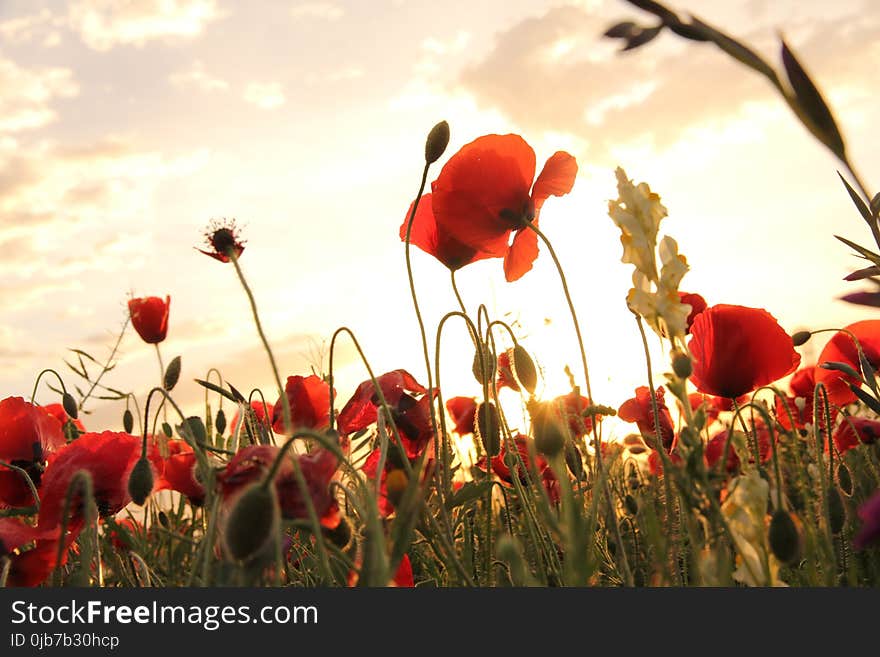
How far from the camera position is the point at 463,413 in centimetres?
210

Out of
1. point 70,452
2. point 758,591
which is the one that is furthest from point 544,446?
point 70,452

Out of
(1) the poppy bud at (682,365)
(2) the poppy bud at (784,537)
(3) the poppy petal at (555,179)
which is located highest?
(3) the poppy petal at (555,179)

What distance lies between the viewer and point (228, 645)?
0.62 m

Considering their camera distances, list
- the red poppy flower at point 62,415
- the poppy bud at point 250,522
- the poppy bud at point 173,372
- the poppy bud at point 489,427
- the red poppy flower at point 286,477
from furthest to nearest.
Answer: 1. the red poppy flower at point 62,415
2. the poppy bud at point 173,372
3. the poppy bud at point 489,427
4. the red poppy flower at point 286,477
5. the poppy bud at point 250,522

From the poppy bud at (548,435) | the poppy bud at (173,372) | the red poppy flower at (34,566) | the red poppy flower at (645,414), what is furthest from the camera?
the poppy bud at (173,372)

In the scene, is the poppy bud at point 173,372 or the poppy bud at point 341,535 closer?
the poppy bud at point 341,535

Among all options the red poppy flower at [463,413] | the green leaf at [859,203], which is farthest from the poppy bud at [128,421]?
the green leaf at [859,203]

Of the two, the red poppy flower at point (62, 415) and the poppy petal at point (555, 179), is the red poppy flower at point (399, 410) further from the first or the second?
the red poppy flower at point (62, 415)

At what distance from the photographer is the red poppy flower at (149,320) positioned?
99.4 inches

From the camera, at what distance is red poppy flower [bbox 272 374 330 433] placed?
1521 millimetres

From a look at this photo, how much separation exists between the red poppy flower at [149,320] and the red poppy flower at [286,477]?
1946 millimetres

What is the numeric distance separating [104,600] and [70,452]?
0.53m

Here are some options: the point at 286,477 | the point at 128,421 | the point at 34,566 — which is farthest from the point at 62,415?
the point at 286,477

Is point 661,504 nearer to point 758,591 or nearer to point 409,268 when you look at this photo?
point 409,268
